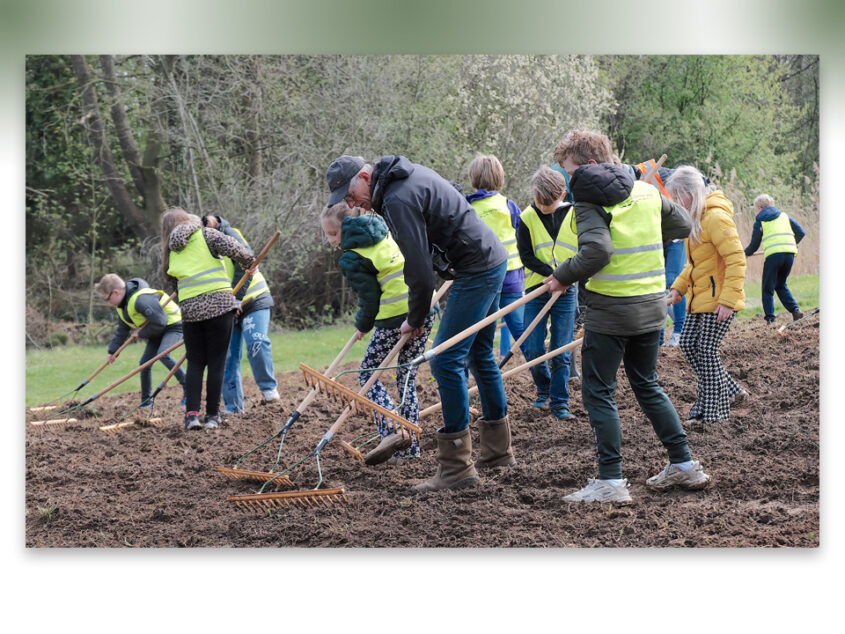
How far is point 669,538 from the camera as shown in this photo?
3596mm

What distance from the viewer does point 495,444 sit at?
4.22m

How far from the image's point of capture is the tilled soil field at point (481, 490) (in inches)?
145

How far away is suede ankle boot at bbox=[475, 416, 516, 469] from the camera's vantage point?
166 inches

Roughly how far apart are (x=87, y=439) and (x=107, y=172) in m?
3.25

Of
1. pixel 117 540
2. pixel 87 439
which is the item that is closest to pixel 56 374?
pixel 87 439

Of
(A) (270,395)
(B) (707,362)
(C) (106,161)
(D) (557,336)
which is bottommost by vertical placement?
(A) (270,395)

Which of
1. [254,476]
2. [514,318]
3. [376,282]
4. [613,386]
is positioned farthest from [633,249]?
[254,476]

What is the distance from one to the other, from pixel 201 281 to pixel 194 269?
0.26ft

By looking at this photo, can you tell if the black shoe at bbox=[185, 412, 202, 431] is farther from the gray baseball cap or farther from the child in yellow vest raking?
the gray baseball cap

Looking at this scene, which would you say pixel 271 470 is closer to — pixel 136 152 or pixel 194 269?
pixel 194 269

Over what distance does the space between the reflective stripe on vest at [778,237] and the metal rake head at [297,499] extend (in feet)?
8.85

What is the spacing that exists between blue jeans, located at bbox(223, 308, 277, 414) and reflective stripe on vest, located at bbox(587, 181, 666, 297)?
291cm

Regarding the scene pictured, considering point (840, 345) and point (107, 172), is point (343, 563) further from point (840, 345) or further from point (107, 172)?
point (107, 172)

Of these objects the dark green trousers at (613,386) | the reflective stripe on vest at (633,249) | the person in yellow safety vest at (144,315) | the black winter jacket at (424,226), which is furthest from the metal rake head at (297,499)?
the person in yellow safety vest at (144,315)
